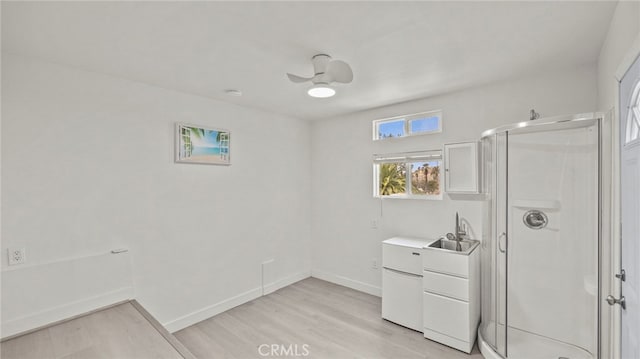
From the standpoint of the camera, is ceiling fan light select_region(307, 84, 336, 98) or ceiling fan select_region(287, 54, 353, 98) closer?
ceiling fan select_region(287, 54, 353, 98)

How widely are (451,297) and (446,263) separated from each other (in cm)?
31

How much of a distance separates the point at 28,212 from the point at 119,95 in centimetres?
119

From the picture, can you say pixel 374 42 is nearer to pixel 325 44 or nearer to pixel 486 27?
pixel 325 44

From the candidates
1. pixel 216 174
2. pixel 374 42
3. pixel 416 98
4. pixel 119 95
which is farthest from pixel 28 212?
pixel 416 98

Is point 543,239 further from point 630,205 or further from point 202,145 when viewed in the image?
point 202,145

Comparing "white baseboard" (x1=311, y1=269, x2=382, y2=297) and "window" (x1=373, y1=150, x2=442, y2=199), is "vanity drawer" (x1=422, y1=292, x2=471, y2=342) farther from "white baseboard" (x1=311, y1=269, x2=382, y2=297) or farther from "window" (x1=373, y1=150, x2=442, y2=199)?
"window" (x1=373, y1=150, x2=442, y2=199)

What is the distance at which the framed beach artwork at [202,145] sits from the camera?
305cm

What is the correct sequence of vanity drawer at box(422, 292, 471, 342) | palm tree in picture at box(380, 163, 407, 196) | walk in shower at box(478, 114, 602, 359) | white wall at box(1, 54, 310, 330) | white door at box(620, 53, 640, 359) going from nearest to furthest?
white door at box(620, 53, 640, 359)
walk in shower at box(478, 114, 602, 359)
white wall at box(1, 54, 310, 330)
vanity drawer at box(422, 292, 471, 342)
palm tree in picture at box(380, 163, 407, 196)

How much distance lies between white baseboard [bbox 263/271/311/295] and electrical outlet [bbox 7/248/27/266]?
2.46 m

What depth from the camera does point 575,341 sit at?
84.4 inches

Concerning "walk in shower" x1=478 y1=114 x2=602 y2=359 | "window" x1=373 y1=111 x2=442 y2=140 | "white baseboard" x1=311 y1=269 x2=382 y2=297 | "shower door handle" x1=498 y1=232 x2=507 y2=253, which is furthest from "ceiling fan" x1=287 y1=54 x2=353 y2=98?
"white baseboard" x1=311 y1=269 x2=382 y2=297

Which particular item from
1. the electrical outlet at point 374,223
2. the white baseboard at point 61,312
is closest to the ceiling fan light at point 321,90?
the electrical outlet at point 374,223

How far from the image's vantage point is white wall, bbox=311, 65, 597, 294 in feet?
8.70

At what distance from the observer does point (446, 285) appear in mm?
2689
